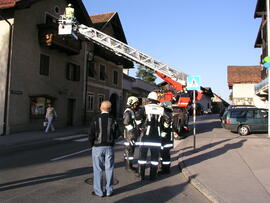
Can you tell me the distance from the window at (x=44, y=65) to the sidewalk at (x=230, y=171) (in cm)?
1174

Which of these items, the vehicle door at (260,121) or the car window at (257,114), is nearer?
the vehicle door at (260,121)

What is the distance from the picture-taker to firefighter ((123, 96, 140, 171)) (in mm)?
6945

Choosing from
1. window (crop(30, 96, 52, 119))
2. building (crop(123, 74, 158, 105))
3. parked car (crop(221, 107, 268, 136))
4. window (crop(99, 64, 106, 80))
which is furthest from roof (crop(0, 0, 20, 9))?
building (crop(123, 74, 158, 105))

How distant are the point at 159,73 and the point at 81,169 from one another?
35.6 ft

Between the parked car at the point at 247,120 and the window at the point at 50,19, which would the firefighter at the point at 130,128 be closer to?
the parked car at the point at 247,120

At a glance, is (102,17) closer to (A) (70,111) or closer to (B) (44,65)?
(A) (70,111)

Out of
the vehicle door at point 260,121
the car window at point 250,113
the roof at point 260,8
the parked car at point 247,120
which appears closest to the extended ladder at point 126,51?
the parked car at point 247,120

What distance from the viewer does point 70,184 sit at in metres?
6.11

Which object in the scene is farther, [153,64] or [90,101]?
[90,101]

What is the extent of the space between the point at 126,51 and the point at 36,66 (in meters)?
5.57

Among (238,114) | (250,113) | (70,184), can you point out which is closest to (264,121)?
(250,113)

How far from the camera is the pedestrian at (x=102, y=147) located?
5285 millimetres

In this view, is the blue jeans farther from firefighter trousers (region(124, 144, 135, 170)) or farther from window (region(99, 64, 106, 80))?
window (region(99, 64, 106, 80))

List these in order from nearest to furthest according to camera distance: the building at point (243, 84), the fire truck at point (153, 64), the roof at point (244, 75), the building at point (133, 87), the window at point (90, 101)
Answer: the fire truck at point (153, 64)
the window at point (90, 101)
the building at point (133, 87)
the building at point (243, 84)
the roof at point (244, 75)
